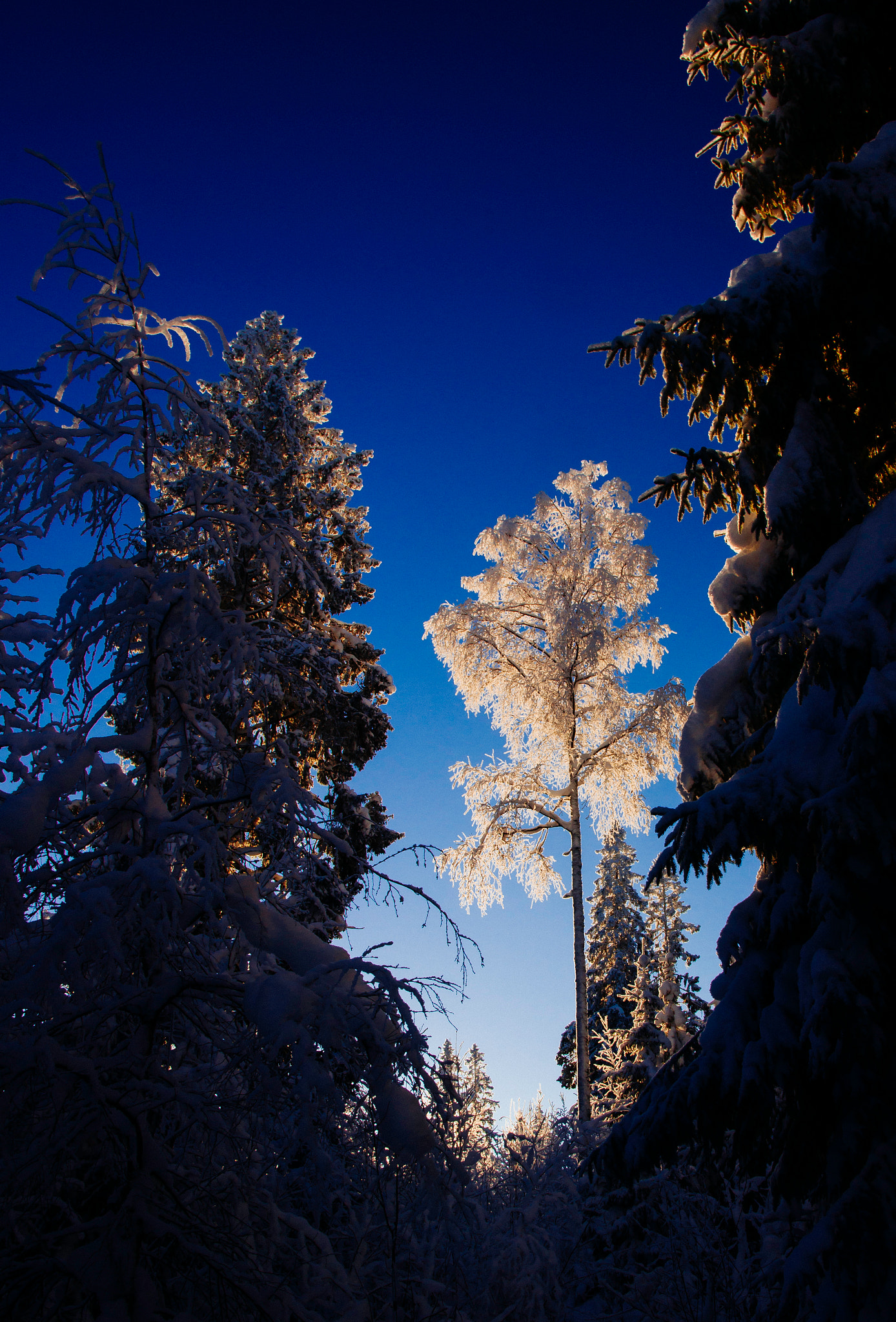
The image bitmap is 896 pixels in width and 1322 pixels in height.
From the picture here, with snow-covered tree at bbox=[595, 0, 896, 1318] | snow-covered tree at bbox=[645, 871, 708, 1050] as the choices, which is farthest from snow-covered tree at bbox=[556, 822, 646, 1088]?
snow-covered tree at bbox=[595, 0, 896, 1318]

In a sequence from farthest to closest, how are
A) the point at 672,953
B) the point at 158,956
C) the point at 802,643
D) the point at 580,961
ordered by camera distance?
the point at 672,953, the point at 580,961, the point at 802,643, the point at 158,956

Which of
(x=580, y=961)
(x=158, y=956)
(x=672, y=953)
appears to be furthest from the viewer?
(x=672, y=953)

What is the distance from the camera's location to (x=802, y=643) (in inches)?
149

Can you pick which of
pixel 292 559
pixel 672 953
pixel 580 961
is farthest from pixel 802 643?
pixel 672 953

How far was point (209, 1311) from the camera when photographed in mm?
2490

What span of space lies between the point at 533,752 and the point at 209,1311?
1126 centimetres

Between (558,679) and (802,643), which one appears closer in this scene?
(802,643)

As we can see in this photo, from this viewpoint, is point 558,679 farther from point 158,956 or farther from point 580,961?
point 158,956

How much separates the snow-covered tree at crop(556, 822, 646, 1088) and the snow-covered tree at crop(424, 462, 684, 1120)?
9697 millimetres

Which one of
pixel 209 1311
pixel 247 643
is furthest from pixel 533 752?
pixel 209 1311

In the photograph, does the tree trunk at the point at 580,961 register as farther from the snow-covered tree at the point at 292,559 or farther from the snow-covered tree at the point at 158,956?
the snow-covered tree at the point at 158,956

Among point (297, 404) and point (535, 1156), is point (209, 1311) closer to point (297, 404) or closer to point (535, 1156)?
point (535, 1156)

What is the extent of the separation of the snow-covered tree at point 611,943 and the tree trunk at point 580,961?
32.1ft

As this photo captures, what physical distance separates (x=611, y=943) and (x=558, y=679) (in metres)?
13.1
